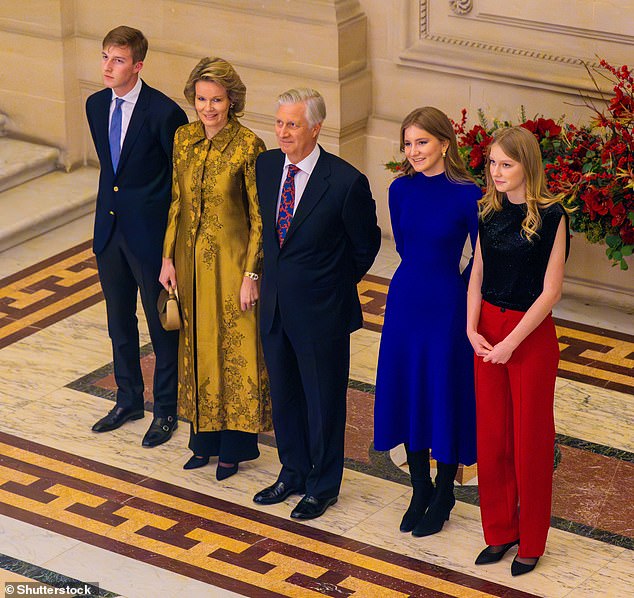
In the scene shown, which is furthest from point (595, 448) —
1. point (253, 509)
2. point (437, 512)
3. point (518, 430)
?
point (253, 509)

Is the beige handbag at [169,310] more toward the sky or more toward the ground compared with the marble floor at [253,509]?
more toward the sky

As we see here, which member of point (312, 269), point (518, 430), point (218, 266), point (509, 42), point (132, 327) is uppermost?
point (509, 42)

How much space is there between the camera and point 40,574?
6129 mm

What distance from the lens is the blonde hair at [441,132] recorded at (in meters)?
5.84

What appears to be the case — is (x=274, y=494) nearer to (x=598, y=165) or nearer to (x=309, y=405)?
(x=309, y=405)

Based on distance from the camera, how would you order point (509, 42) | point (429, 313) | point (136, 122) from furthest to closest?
point (509, 42) < point (136, 122) < point (429, 313)

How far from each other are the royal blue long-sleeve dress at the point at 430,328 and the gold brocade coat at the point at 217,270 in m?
0.67

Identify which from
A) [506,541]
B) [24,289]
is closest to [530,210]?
[506,541]

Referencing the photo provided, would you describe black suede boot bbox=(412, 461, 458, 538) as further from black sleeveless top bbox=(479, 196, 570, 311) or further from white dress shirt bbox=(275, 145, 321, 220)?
white dress shirt bbox=(275, 145, 321, 220)

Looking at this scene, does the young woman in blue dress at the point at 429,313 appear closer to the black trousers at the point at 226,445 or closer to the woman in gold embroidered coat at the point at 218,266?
the woman in gold embroidered coat at the point at 218,266

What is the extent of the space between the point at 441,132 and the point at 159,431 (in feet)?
7.01

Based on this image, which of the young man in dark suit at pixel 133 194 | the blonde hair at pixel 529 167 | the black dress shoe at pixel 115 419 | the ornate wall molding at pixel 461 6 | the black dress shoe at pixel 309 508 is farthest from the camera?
the ornate wall molding at pixel 461 6

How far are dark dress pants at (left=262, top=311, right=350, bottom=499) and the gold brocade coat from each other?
0.67 ft

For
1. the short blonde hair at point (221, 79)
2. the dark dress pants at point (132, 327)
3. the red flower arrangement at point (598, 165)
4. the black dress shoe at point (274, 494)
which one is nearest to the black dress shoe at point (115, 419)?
the dark dress pants at point (132, 327)
